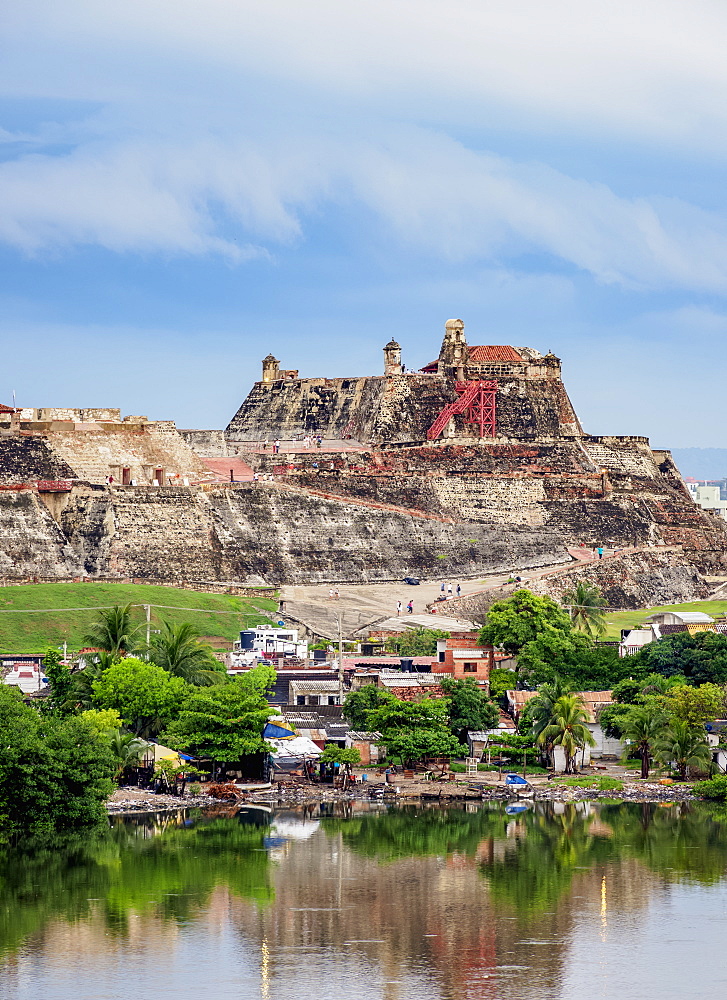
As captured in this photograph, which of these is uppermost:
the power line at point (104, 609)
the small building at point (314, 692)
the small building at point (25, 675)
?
the power line at point (104, 609)

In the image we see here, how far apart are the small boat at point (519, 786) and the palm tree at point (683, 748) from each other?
4.76 meters

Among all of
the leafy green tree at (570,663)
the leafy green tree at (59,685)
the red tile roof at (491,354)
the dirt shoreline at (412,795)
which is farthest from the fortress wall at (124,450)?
the dirt shoreline at (412,795)

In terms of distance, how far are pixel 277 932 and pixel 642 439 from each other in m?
89.3

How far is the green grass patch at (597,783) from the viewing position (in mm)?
62906

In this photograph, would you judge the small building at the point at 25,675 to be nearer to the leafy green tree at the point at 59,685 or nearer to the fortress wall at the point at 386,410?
the leafy green tree at the point at 59,685

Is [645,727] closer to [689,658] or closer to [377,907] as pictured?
[689,658]

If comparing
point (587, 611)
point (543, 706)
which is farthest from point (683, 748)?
point (587, 611)

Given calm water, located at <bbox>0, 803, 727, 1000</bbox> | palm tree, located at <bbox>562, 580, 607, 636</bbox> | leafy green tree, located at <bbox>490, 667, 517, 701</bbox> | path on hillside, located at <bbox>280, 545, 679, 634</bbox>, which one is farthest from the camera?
path on hillside, located at <bbox>280, 545, 679, 634</bbox>

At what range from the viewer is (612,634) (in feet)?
311

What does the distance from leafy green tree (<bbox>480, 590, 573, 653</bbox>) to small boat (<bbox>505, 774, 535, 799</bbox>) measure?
1616 centimetres

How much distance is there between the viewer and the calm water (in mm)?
41094

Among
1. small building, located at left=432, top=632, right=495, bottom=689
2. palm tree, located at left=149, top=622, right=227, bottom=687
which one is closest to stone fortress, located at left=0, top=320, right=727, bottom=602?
small building, located at left=432, top=632, right=495, bottom=689

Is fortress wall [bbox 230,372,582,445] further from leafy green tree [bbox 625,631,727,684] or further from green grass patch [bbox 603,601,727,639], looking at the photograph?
leafy green tree [bbox 625,631,727,684]

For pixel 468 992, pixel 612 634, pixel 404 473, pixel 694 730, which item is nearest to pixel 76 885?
pixel 468 992
